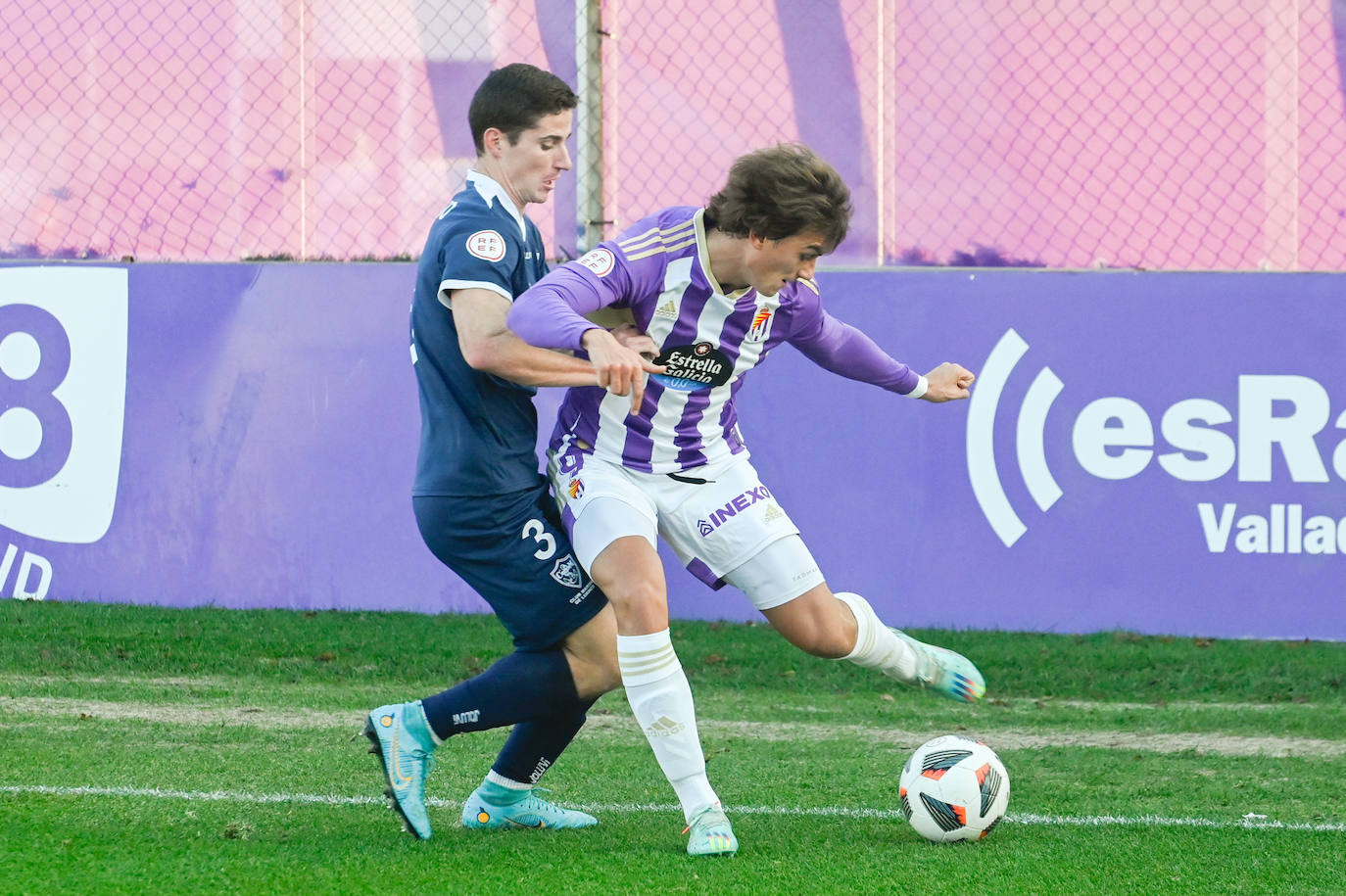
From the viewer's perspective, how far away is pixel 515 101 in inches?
176

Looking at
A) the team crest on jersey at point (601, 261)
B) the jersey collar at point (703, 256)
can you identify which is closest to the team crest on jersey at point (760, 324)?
the jersey collar at point (703, 256)

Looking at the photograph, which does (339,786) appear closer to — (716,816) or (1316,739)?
(716,816)

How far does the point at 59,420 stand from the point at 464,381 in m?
4.50

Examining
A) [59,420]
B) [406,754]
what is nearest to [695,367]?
[406,754]

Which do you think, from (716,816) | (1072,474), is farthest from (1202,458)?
(716,816)

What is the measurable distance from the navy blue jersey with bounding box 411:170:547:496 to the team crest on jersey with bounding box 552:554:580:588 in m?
0.23

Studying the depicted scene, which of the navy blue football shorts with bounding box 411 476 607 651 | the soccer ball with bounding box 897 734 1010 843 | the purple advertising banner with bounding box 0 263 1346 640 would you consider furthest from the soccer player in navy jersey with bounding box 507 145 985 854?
the purple advertising banner with bounding box 0 263 1346 640

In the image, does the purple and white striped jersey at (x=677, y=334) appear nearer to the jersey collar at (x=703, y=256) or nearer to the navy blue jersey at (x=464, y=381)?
the jersey collar at (x=703, y=256)

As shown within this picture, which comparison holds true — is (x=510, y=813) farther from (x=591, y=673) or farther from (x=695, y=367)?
(x=695, y=367)

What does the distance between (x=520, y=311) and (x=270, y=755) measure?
95.3 inches

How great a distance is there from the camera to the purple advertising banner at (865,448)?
778cm

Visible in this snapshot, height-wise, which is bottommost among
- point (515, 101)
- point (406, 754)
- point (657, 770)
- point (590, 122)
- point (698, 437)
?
point (657, 770)

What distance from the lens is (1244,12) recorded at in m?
8.41

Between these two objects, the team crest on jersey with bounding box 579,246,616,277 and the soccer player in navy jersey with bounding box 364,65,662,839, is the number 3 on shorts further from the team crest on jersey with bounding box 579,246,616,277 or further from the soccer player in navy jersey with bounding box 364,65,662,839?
the team crest on jersey with bounding box 579,246,616,277
